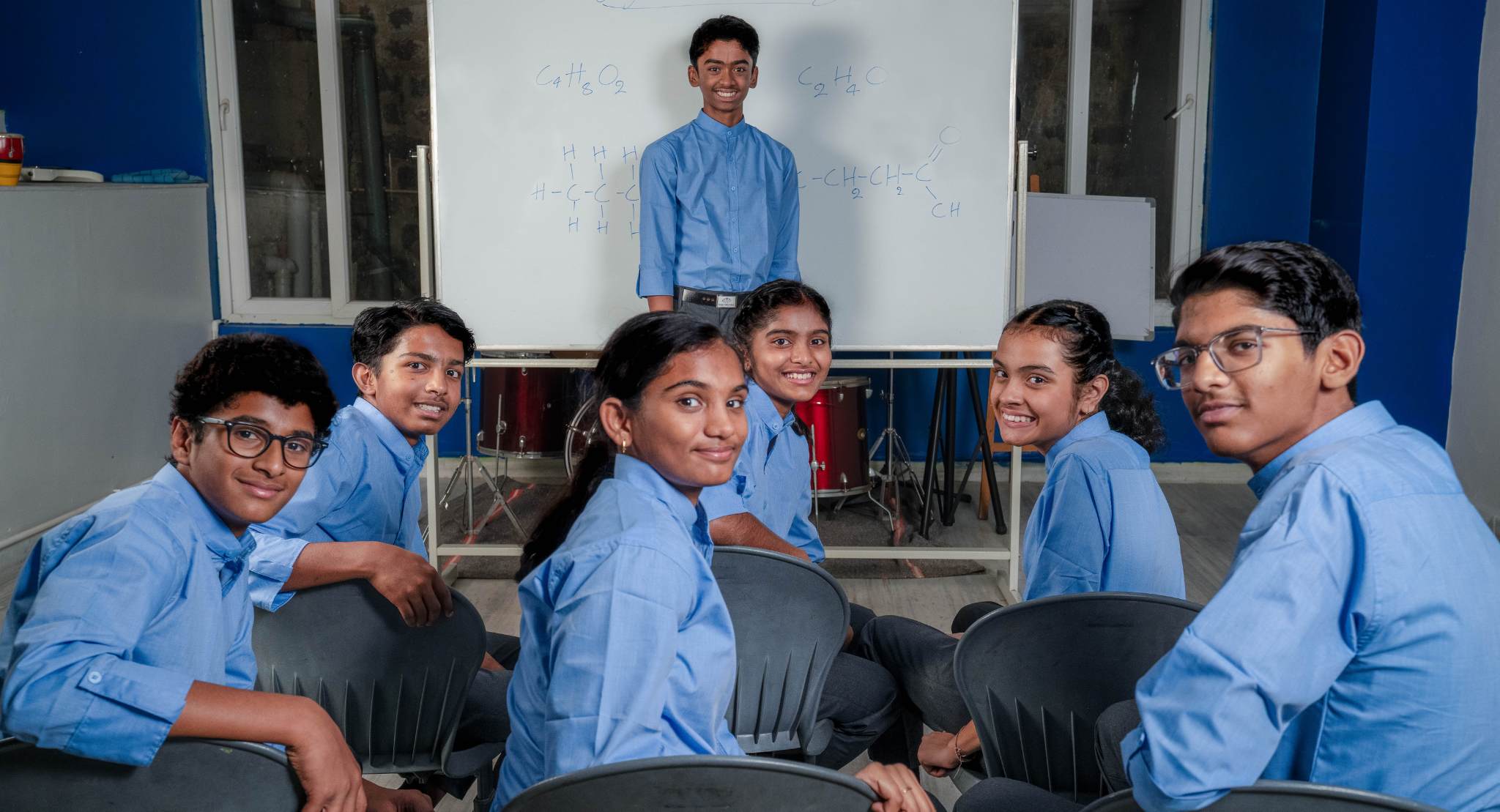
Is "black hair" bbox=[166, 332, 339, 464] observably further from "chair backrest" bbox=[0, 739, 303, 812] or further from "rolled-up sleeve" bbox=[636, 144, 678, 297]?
"rolled-up sleeve" bbox=[636, 144, 678, 297]

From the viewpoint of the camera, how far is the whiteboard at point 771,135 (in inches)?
135

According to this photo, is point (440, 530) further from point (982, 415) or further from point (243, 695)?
point (243, 695)

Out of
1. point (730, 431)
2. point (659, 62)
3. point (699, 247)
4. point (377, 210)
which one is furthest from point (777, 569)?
point (377, 210)

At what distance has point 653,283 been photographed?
3258 mm

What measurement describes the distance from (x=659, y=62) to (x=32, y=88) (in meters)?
3.01

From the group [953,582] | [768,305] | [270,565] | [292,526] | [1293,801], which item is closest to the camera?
[1293,801]

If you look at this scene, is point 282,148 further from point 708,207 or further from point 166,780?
point 166,780

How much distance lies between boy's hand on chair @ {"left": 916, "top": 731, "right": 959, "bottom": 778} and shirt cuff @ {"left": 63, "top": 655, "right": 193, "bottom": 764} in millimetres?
934

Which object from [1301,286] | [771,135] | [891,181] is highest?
[771,135]

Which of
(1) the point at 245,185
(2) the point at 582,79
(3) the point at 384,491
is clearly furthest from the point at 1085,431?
(1) the point at 245,185

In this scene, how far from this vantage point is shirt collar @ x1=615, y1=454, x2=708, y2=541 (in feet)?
4.05

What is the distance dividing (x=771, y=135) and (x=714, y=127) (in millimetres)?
255

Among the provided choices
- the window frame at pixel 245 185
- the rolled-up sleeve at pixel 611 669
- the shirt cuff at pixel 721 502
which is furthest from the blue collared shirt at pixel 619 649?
the window frame at pixel 245 185

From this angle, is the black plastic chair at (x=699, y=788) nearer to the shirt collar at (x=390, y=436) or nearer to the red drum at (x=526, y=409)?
the shirt collar at (x=390, y=436)
